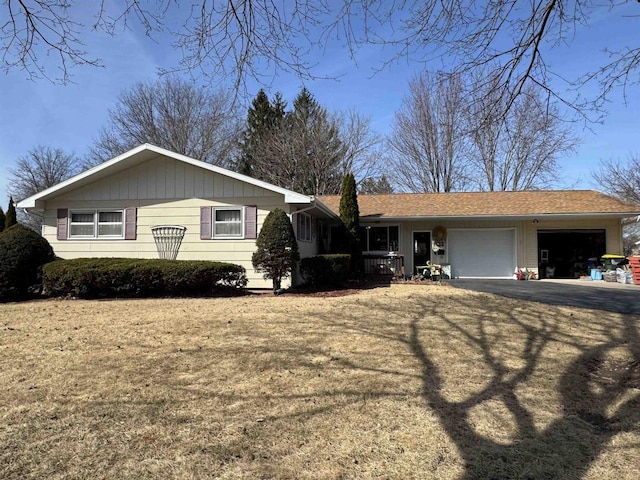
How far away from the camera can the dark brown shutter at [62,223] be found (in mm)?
13273

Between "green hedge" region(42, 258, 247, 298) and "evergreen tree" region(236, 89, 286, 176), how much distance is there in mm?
19963

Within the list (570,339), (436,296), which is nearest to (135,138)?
(436,296)

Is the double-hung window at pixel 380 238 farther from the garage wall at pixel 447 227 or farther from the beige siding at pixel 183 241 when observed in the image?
the beige siding at pixel 183 241

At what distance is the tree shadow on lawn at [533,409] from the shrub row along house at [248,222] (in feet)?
22.2

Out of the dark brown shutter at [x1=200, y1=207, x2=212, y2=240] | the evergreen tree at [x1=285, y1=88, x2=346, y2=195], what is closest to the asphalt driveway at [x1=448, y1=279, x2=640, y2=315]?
the dark brown shutter at [x1=200, y1=207, x2=212, y2=240]

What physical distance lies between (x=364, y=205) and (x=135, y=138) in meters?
20.0

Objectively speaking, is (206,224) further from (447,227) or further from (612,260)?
(612,260)

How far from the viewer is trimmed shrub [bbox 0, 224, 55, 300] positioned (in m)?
10.4

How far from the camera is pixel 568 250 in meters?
17.5

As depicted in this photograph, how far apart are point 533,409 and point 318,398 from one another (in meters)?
1.88

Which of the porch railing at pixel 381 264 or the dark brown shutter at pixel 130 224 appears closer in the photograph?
the dark brown shutter at pixel 130 224

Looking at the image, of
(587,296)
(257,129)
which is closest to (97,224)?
(587,296)

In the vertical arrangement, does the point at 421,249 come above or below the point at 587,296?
above

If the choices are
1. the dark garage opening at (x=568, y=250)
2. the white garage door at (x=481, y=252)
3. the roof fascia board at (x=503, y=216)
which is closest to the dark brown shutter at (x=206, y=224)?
the roof fascia board at (x=503, y=216)
